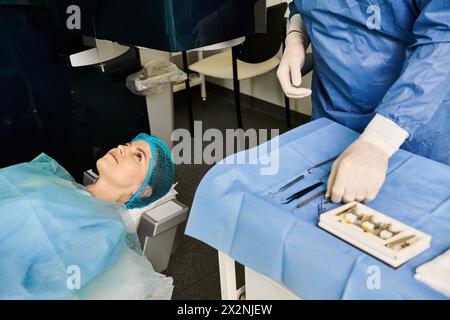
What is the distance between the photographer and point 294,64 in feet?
3.96

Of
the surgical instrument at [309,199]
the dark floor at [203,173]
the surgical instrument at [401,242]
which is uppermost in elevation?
the surgical instrument at [401,242]

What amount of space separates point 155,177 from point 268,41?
1500 mm

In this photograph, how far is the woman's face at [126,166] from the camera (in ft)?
5.19

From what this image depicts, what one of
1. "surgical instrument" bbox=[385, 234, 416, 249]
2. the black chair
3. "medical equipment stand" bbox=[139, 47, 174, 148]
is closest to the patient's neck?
"medical equipment stand" bbox=[139, 47, 174, 148]

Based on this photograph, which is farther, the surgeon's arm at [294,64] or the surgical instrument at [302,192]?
the surgeon's arm at [294,64]

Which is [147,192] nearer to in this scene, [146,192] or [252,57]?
[146,192]

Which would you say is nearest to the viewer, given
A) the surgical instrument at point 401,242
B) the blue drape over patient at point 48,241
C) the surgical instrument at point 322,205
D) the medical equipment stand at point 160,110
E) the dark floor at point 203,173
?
the surgical instrument at point 401,242

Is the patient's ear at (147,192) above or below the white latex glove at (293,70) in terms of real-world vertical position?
below

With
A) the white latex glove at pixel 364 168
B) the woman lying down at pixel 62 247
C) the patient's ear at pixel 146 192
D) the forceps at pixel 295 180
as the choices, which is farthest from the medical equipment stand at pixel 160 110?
the white latex glove at pixel 364 168

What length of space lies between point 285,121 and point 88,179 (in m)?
1.79

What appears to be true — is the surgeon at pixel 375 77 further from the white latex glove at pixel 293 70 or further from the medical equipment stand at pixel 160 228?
the medical equipment stand at pixel 160 228

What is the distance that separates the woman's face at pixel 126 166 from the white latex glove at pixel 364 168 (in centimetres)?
90

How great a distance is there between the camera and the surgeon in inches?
34.2

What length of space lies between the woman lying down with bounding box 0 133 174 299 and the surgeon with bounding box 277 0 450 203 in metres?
Result: 0.69
